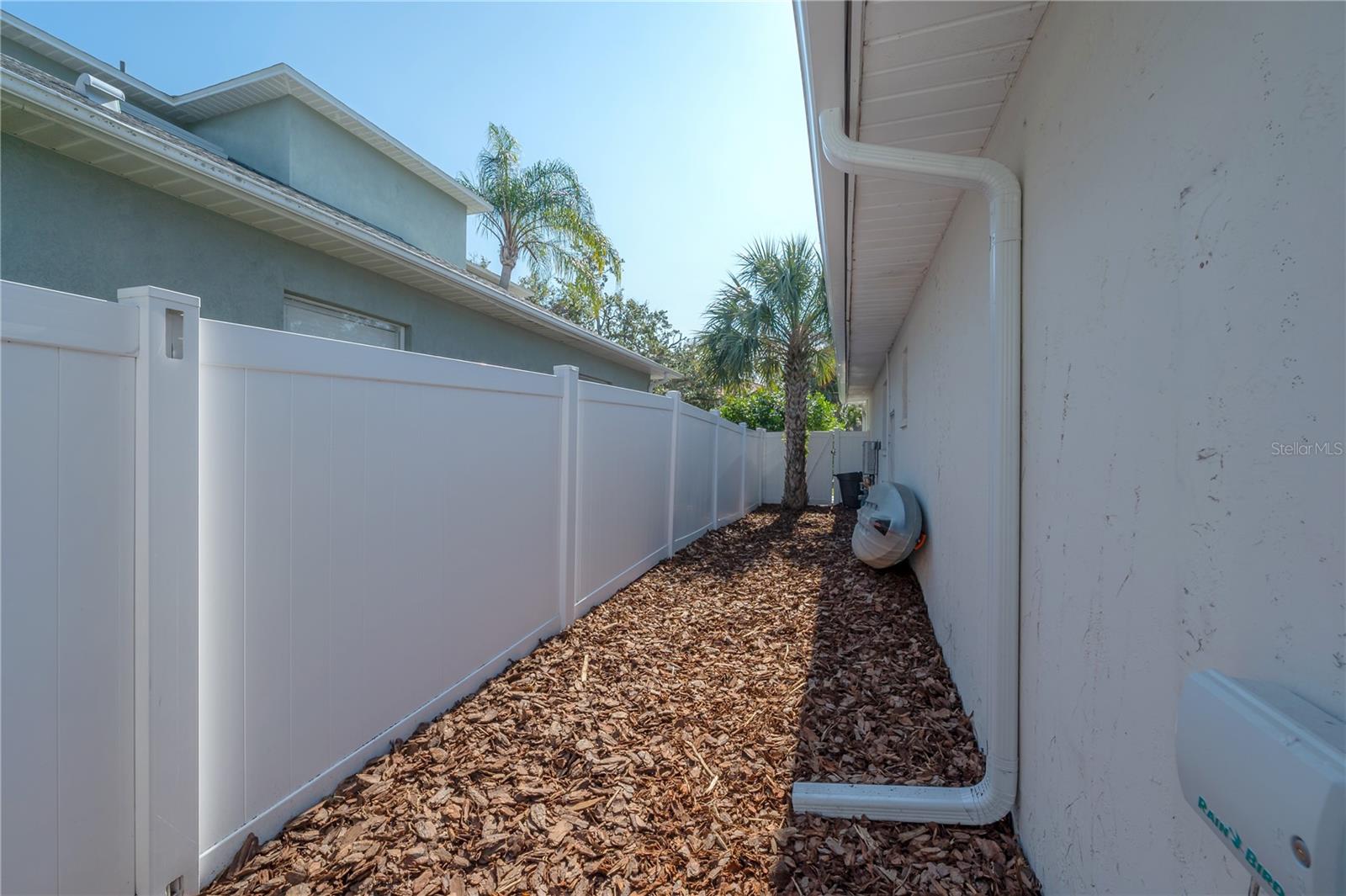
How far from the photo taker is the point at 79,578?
170 centimetres

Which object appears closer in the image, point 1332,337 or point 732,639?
point 1332,337

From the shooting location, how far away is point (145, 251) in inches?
177

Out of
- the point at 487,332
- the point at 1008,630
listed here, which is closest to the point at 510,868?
the point at 1008,630

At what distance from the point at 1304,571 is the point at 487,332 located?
839 centimetres

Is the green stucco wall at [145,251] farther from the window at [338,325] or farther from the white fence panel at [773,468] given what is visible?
the white fence panel at [773,468]

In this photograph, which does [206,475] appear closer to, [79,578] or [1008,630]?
[79,578]

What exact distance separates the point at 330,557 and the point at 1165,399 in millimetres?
2769

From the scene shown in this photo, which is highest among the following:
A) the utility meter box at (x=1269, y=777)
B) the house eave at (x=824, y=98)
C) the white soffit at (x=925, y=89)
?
the white soffit at (x=925, y=89)

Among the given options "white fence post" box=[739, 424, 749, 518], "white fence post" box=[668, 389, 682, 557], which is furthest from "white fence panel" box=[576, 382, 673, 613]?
"white fence post" box=[739, 424, 749, 518]

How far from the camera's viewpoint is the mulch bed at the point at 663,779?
2.13m

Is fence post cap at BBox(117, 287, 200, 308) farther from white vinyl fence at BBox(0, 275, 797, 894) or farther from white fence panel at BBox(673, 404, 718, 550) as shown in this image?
white fence panel at BBox(673, 404, 718, 550)

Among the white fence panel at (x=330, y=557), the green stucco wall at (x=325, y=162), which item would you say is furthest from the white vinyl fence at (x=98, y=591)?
the green stucco wall at (x=325, y=162)

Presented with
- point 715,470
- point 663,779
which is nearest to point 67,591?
point 663,779

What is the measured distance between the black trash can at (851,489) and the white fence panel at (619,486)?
23.0 ft
